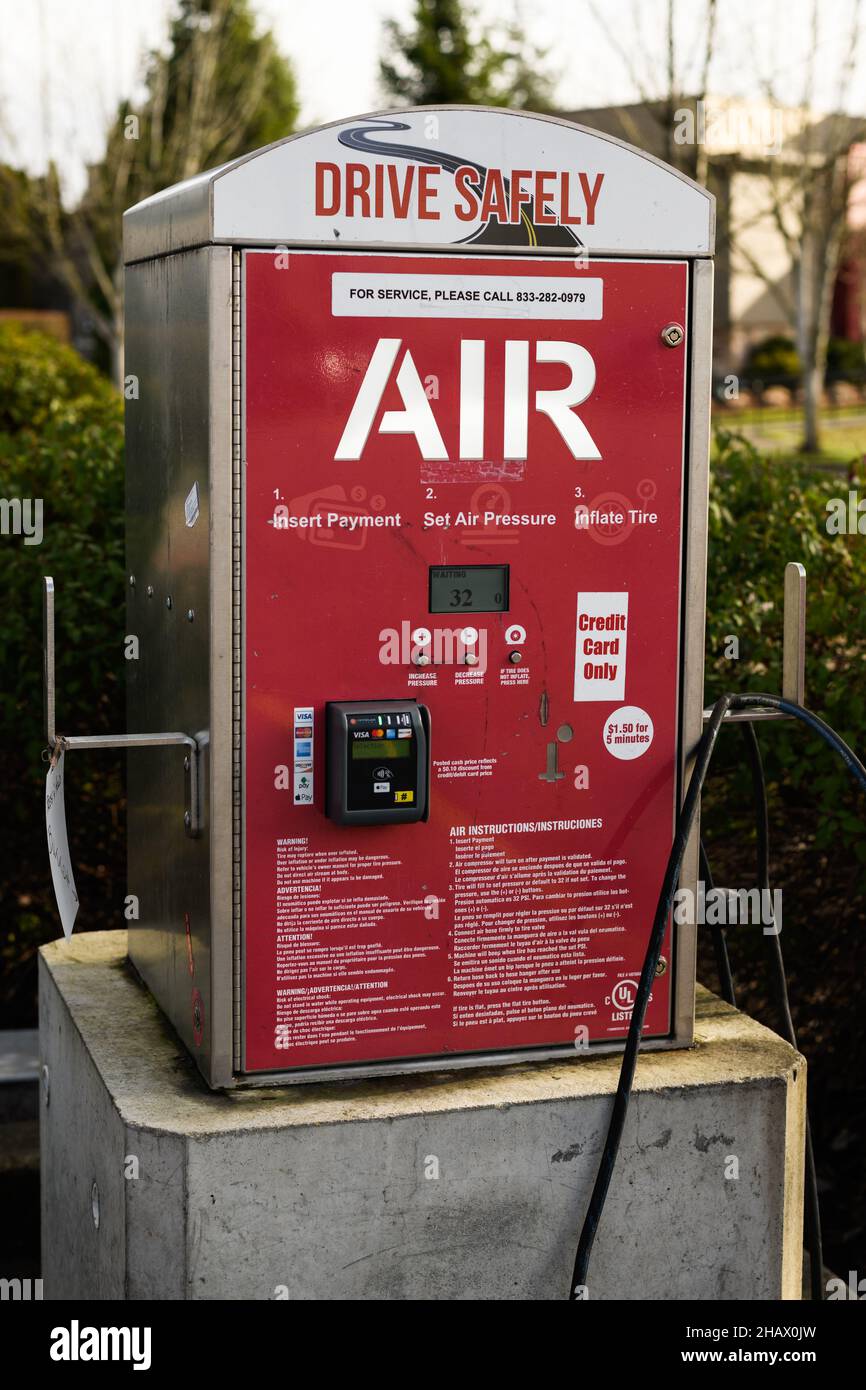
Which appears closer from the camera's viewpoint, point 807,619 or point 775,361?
point 807,619

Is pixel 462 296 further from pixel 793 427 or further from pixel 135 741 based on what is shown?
pixel 793 427

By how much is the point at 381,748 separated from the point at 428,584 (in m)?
0.34

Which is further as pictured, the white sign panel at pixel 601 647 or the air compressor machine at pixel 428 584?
the white sign panel at pixel 601 647

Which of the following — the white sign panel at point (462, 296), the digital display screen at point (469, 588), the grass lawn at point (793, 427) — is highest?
the grass lawn at point (793, 427)

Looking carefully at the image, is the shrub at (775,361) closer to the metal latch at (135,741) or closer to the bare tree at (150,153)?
the bare tree at (150,153)

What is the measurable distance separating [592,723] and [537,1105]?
78cm

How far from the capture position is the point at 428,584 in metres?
3.32

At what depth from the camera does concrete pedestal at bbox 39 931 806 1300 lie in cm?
319

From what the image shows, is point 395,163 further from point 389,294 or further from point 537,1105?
point 537,1105

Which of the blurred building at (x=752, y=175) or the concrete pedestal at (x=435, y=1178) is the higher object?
the blurred building at (x=752, y=175)

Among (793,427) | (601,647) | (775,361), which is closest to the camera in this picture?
(601,647)

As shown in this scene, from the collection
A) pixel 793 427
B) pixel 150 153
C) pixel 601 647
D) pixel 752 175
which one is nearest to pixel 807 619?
pixel 601 647

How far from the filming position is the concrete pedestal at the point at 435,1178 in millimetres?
3189

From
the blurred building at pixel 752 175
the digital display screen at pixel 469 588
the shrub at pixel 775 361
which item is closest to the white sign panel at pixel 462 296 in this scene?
the digital display screen at pixel 469 588
